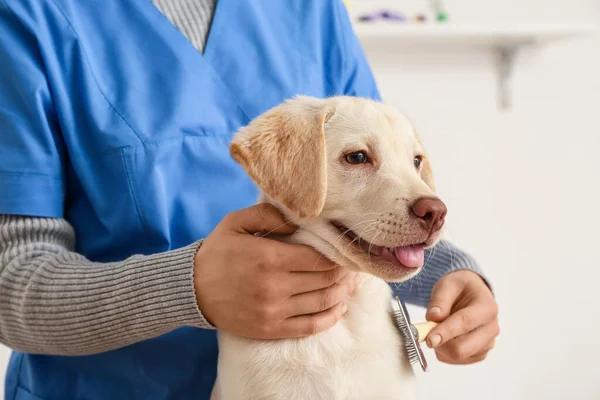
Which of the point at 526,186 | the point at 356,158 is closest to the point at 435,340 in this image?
the point at 356,158

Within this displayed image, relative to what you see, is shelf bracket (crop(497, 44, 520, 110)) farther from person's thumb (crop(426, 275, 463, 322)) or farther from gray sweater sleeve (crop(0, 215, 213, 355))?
gray sweater sleeve (crop(0, 215, 213, 355))

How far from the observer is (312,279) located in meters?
0.73

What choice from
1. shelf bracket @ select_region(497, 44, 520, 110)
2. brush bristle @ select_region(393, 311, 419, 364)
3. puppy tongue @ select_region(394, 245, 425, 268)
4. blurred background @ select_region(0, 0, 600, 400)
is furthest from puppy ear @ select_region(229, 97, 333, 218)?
shelf bracket @ select_region(497, 44, 520, 110)

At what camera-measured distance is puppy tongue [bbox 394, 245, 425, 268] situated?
0.72 meters

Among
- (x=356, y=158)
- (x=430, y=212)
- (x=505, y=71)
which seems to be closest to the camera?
(x=430, y=212)

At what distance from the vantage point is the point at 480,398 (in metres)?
1.99

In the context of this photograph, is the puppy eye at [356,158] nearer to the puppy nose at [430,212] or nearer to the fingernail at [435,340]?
the puppy nose at [430,212]

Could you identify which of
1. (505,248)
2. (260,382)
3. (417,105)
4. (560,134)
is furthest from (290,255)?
(560,134)

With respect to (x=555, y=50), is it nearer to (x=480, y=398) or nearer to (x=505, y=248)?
(x=505, y=248)

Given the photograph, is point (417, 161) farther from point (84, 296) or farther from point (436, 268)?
point (84, 296)

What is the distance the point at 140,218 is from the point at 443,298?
0.45 m

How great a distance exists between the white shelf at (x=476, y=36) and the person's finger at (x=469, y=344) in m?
1.06

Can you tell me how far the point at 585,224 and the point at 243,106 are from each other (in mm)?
1576

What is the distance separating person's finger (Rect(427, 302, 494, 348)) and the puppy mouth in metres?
0.14
